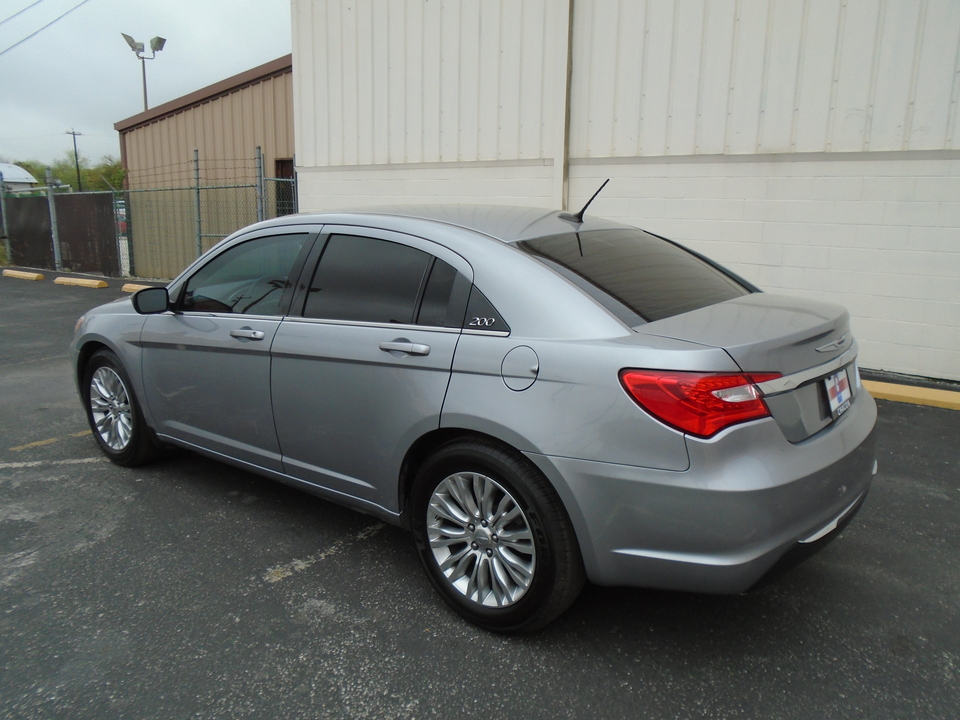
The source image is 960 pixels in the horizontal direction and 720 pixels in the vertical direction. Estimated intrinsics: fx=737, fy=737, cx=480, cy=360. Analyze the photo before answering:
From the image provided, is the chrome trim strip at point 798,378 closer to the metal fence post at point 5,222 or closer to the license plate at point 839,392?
the license plate at point 839,392

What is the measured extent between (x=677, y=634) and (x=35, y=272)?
63.6 feet

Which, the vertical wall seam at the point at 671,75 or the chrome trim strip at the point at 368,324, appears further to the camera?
the vertical wall seam at the point at 671,75

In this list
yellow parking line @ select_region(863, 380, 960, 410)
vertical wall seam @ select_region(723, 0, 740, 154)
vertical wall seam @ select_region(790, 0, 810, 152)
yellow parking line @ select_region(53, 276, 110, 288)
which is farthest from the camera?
yellow parking line @ select_region(53, 276, 110, 288)

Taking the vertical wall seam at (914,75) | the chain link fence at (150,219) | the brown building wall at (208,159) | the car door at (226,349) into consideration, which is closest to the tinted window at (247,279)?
the car door at (226,349)

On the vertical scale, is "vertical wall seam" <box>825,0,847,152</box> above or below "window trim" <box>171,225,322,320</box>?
above

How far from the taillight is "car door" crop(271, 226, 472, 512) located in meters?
0.82

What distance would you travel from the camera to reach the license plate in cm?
271

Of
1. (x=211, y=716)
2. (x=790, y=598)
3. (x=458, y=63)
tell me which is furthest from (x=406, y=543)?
(x=458, y=63)

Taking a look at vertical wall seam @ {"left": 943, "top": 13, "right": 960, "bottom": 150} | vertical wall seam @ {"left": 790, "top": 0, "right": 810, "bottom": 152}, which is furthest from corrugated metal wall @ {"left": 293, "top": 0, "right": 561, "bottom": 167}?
vertical wall seam @ {"left": 943, "top": 13, "right": 960, "bottom": 150}

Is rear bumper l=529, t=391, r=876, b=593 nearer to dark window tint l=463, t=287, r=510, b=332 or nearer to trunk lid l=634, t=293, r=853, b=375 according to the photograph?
trunk lid l=634, t=293, r=853, b=375

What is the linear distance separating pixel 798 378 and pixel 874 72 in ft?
17.8

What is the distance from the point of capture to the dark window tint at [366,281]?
123 inches

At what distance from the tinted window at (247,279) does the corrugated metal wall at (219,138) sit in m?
10.8

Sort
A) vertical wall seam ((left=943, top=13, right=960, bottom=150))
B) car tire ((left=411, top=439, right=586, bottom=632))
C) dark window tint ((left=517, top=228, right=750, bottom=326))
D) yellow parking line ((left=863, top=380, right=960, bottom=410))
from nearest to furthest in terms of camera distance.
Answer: car tire ((left=411, top=439, right=586, bottom=632))
dark window tint ((left=517, top=228, right=750, bottom=326))
yellow parking line ((left=863, top=380, right=960, bottom=410))
vertical wall seam ((left=943, top=13, right=960, bottom=150))
